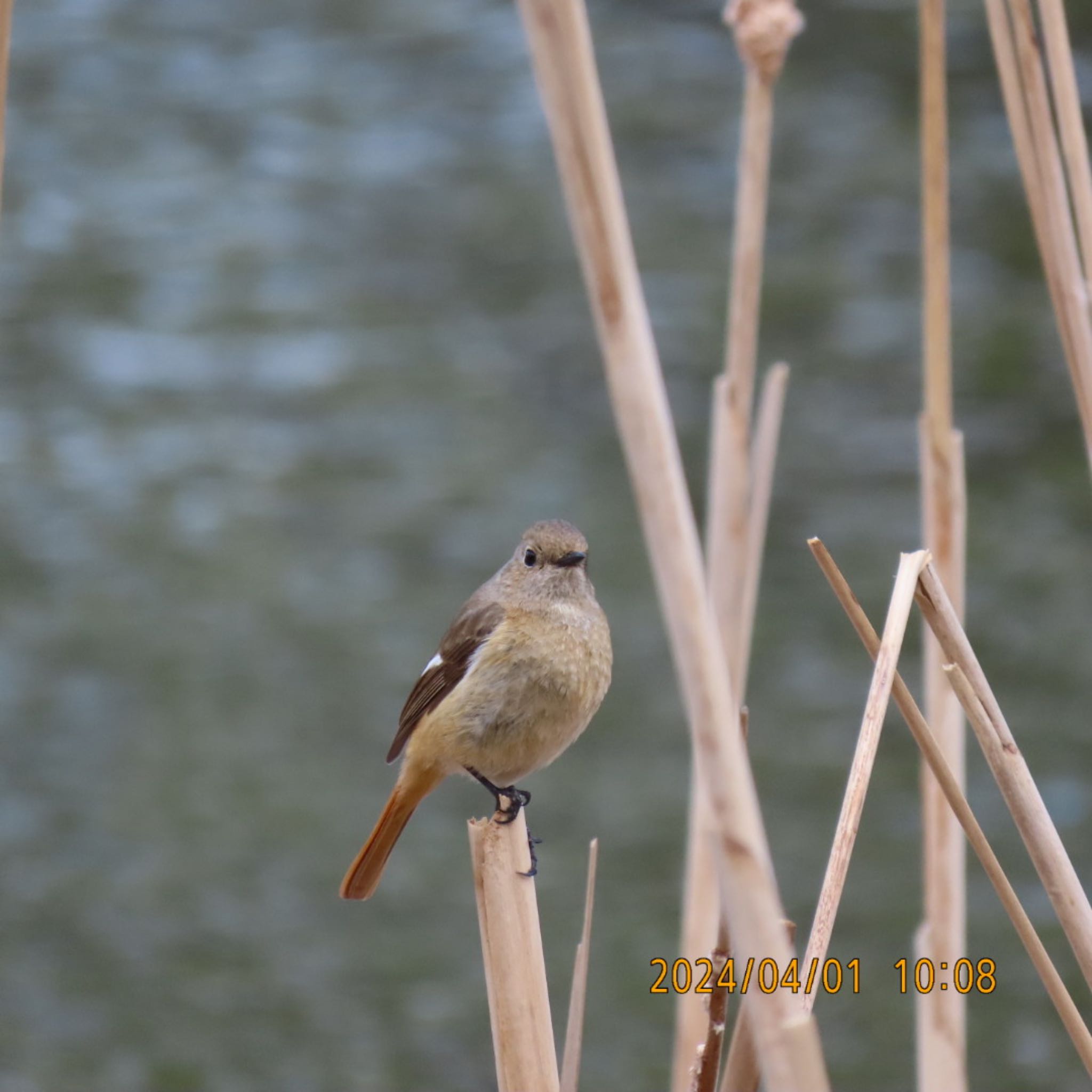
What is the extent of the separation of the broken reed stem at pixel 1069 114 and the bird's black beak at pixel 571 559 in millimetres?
1221

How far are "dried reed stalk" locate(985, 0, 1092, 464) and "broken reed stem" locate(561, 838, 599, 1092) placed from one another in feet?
2.93

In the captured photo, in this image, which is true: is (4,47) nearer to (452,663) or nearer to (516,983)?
(516,983)

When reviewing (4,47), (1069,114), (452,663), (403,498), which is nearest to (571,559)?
(452,663)

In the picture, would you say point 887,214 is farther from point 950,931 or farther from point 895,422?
point 950,931

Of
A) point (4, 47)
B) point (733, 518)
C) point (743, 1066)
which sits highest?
point (4, 47)

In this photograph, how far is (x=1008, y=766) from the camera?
1.84m

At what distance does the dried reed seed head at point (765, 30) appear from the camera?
1.93 meters

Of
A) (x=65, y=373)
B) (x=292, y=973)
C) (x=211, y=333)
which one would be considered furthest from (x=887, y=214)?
(x=292, y=973)

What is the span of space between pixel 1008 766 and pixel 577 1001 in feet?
2.17

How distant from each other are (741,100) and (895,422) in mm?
1808

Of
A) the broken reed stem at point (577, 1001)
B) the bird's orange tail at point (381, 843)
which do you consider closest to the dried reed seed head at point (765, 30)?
the broken reed stem at point (577, 1001)

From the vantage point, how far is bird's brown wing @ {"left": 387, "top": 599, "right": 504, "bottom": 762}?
3.19 m
